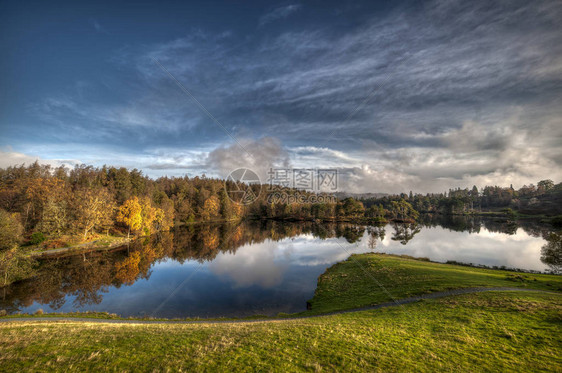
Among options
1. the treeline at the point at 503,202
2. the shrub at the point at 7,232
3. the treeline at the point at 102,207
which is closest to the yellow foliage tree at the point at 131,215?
the treeline at the point at 102,207

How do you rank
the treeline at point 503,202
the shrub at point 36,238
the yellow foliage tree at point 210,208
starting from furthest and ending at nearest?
the treeline at point 503,202
the yellow foliage tree at point 210,208
the shrub at point 36,238

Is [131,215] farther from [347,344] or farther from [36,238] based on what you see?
[347,344]

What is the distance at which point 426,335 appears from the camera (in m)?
11.1

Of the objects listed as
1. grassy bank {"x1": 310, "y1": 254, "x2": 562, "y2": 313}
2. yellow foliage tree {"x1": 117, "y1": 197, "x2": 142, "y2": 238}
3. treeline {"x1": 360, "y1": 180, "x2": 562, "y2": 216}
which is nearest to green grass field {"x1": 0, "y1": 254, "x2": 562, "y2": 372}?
grassy bank {"x1": 310, "y1": 254, "x2": 562, "y2": 313}

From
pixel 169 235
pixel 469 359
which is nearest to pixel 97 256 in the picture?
pixel 169 235

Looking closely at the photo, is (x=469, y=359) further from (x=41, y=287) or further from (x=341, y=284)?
(x=41, y=287)

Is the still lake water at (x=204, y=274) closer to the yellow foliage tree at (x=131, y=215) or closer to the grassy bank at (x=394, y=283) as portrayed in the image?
the grassy bank at (x=394, y=283)

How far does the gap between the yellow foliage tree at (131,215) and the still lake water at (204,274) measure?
5367 millimetres

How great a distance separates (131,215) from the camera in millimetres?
56938

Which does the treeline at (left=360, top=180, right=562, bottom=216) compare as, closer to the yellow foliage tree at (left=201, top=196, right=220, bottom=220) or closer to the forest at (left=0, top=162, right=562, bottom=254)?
the forest at (left=0, top=162, right=562, bottom=254)

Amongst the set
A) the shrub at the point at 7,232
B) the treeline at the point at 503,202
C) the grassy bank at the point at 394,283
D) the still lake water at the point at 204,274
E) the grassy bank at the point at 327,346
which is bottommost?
the still lake water at the point at 204,274

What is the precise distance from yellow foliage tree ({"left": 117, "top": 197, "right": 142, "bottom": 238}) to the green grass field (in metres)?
49.4

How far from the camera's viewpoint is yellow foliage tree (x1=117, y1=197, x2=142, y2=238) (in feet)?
186

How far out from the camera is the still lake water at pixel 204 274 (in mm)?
22172
